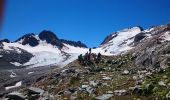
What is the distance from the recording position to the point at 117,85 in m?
28.1

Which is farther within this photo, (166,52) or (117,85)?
(166,52)

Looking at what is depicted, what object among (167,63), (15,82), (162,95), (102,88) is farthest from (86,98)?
(15,82)

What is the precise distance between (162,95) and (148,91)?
207 centimetres

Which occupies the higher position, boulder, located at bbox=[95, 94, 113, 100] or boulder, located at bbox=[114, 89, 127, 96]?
boulder, located at bbox=[114, 89, 127, 96]

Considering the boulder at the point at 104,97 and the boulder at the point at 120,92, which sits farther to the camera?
the boulder at the point at 120,92

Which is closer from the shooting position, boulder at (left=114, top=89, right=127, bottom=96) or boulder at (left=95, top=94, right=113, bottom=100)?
boulder at (left=95, top=94, right=113, bottom=100)

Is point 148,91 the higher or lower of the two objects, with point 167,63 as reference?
lower

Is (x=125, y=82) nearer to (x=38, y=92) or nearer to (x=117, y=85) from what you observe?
(x=117, y=85)

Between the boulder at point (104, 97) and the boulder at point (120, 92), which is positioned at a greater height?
the boulder at point (120, 92)

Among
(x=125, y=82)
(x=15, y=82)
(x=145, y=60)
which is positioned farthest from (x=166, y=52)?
(x=15, y=82)

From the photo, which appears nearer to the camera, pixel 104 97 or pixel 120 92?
pixel 104 97

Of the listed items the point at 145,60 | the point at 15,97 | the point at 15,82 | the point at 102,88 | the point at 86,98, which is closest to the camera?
the point at 86,98

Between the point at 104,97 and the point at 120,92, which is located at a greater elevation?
the point at 120,92

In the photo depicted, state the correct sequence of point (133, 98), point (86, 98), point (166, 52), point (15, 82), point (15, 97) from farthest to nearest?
point (15, 82) → point (166, 52) → point (15, 97) → point (86, 98) → point (133, 98)
